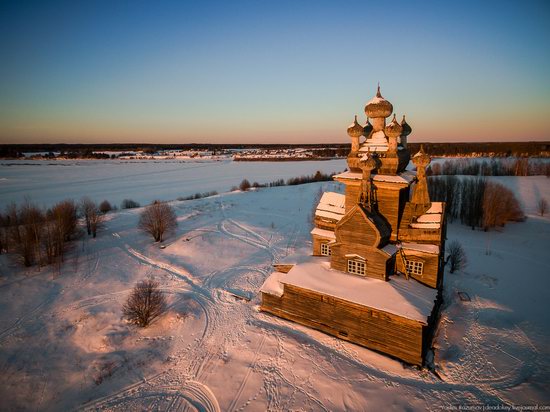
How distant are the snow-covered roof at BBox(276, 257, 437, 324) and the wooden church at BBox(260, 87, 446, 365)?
0.03m

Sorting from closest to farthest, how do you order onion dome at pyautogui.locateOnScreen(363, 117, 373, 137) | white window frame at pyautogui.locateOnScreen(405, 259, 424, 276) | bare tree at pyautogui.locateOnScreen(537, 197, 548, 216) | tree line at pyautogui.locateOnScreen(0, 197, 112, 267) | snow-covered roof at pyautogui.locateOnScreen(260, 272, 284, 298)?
white window frame at pyautogui.locateOnScreen(405, 259, 424, 276) → snow-covered roof at pyautogui.locateOnScreen(260, 272, 284, 298) → onion dome at pyautogui.locateOnScreen(363, 117, 373, 137) → tree line at pyautogui.locateOnScreen(0, 197, 112, 267) → bare tree at pyautogui.locateOnScreen(537, 197, 548, 216)

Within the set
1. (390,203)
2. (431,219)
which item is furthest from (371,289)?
(431,219)

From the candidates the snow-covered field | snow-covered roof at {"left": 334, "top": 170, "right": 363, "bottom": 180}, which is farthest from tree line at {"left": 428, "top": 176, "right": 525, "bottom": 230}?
snow-covered roof at {"left": 334, "top": 170, "right": 363, "bottom": 180}

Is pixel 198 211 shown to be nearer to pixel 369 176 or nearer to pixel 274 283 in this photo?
pixel 274 283

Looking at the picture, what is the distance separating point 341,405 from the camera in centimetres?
839

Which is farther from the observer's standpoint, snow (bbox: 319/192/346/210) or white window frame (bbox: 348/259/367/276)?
snow (bbox: 319/192/346/210)

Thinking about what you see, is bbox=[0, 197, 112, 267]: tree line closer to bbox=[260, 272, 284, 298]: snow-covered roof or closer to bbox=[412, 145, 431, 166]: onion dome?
bbox=[260, 272, 284, 298]: snow-covered roof

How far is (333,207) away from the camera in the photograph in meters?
13.1

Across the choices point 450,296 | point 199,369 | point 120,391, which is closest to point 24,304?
point 120,391

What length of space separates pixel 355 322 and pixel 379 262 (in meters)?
2.36

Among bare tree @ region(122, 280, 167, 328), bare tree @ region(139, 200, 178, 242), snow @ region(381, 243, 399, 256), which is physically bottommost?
bare tree @ region(122, 280, 167, 328)

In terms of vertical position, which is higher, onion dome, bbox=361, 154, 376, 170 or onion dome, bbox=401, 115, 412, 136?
onion dome, bbox=401, 115, 412, 136

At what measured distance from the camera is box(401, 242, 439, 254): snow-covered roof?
1052 cm

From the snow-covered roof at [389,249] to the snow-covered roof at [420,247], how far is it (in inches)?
16.4
